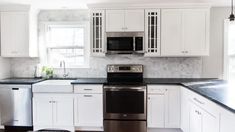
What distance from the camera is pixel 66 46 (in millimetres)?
4820

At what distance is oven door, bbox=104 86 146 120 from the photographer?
3904mm

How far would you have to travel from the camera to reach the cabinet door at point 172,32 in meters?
4.14

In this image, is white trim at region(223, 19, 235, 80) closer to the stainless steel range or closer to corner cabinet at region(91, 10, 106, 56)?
the stainless steel range

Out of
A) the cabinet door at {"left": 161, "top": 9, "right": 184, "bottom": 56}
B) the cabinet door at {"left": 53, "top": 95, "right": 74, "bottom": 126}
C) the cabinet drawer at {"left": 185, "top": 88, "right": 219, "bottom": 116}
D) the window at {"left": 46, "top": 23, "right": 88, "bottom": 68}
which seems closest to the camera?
the cabinet drawer at {"left": 185, "top": 88, "right": 219, "bottom": 116}

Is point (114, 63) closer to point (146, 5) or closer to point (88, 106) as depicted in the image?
point (88, 106)

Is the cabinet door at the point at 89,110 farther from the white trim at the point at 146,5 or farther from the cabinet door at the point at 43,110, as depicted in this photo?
the white trim at the point at 146,5

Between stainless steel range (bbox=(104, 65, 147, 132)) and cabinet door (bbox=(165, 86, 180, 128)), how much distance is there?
1.22 feet

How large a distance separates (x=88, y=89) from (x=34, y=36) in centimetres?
159

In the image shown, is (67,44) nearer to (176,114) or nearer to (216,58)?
(176,114)

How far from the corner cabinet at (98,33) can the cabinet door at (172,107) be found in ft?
4.49

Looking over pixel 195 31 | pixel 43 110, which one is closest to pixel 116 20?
pixel 195 31

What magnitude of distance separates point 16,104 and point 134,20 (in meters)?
2.52

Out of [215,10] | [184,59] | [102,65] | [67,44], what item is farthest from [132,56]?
[215,10]

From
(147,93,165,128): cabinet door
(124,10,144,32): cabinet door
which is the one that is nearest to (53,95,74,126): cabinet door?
(147,93,165,128): cabinet door
